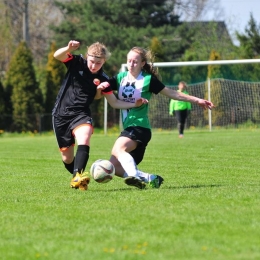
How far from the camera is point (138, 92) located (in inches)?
341

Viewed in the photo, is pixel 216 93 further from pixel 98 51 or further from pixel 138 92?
pixel 98 51

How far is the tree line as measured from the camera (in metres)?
33.1

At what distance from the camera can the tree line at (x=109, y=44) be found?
1303 inches

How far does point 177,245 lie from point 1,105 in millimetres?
28683

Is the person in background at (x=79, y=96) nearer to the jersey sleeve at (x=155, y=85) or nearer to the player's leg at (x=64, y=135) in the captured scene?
the player's leg at (x=64, y=135)

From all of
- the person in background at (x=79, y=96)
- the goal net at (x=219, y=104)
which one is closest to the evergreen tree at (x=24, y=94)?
the goal net at (x=219, y=104)

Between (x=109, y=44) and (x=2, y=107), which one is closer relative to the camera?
(x=2, y=107)

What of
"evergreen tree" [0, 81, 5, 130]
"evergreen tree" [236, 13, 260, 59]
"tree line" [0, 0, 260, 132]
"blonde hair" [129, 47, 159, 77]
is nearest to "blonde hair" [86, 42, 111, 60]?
"blonde hair" [129, 47, 159, 77]

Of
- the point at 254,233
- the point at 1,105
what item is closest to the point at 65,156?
the point at 254,233

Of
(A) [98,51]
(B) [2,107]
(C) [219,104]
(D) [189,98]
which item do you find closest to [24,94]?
(B) [2,107]

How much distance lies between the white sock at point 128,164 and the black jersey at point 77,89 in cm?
75

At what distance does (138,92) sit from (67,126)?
926 millimetres

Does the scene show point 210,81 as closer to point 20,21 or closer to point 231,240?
point 231,240

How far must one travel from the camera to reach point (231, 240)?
203 inches
